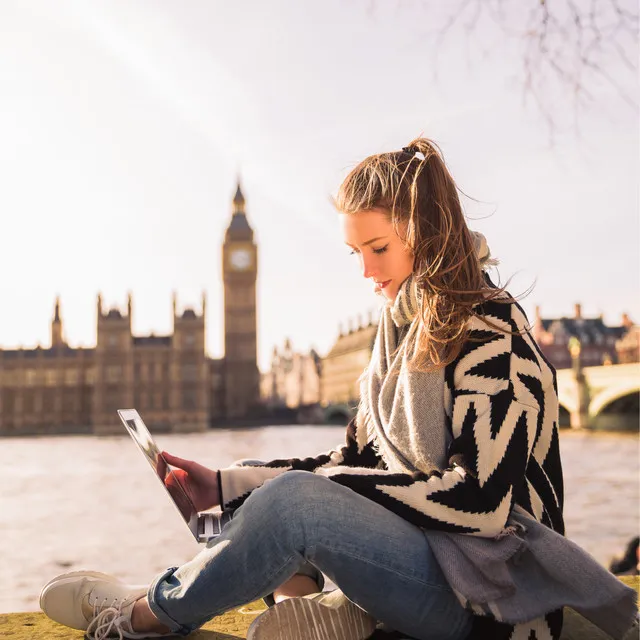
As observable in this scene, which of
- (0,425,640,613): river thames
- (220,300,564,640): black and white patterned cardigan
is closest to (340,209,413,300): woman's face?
(220,300,564,640): black and white patterned cardigan

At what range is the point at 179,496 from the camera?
3.35ft

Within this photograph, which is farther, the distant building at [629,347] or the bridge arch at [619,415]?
the distant building at [629,347]

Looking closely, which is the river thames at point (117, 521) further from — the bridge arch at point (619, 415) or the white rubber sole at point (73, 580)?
the bridge arch at point (619, 415)

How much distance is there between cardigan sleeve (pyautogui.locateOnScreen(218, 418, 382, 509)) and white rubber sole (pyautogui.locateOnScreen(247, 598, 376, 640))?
0.18 m

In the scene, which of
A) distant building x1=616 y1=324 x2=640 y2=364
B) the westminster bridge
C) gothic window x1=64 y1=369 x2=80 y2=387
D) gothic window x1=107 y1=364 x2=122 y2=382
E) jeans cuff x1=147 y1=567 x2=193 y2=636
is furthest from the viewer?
gothic window x1=64 y1=369 x2=80 y2=387

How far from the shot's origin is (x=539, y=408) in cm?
92

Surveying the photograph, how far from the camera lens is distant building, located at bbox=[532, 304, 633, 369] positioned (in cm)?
3306

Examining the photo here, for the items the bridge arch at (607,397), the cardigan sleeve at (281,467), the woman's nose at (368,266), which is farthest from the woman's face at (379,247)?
the bridge arch at (607,397)

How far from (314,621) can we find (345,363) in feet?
131

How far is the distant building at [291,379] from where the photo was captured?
155 feet

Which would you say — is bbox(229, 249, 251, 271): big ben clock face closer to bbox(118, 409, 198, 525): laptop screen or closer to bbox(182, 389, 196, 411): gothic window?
bbox(182, 389, 196, 411): gothic window

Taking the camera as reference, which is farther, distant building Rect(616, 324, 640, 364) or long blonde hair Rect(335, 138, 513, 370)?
distant building Rect(616, 324, 640, 364)

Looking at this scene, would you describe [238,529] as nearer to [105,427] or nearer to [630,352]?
[630,352]

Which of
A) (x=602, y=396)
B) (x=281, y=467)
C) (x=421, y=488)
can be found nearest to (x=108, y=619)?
(x=281, y=467)
